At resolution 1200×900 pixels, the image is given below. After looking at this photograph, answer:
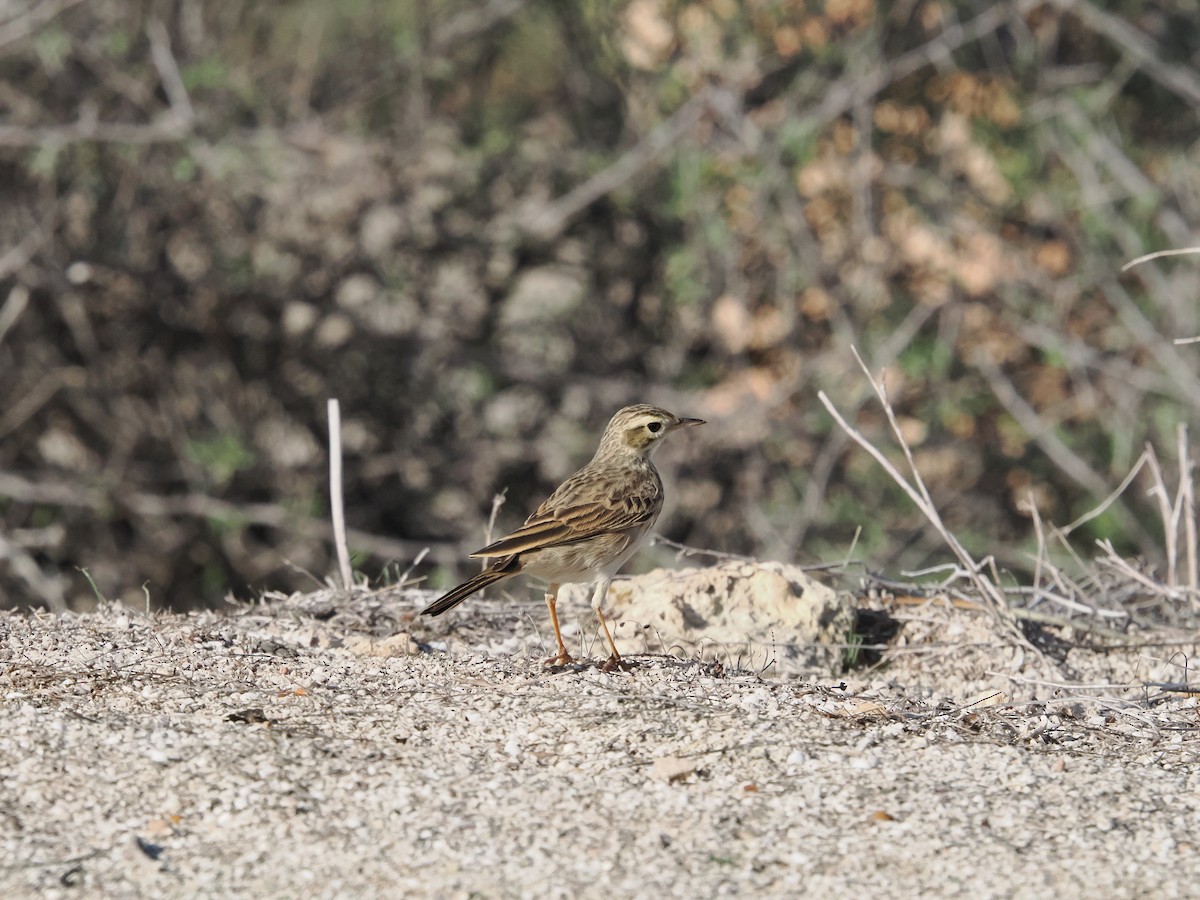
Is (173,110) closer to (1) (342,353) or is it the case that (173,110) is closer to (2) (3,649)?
(1) (342,353)

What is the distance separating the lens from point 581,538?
18.6 ft

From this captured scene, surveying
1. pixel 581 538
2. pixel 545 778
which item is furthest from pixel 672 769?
pixel 581 538

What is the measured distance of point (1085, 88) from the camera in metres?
10.9

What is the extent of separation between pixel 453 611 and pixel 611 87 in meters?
6.22

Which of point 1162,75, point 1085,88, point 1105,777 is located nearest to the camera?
point 1105,777

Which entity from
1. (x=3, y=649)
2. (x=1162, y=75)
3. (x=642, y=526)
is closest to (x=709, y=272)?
(x=1162, y=75)

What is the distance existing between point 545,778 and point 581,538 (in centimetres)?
158

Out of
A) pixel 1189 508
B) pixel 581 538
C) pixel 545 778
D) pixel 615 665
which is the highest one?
pixel 581 538

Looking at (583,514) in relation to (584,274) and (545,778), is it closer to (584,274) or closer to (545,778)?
(545,778)

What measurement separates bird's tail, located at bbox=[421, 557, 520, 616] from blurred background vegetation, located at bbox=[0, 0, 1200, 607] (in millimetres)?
4209

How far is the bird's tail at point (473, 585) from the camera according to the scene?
5195 mm

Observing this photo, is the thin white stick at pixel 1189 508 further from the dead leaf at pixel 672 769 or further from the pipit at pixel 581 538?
the dead leaf at pixel 672 769

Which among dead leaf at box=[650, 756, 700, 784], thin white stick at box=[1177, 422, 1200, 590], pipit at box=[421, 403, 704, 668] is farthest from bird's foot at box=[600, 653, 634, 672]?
thin white stick at box=[1177, 422, 1200, 590]

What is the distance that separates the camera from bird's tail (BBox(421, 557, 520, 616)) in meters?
5.20
